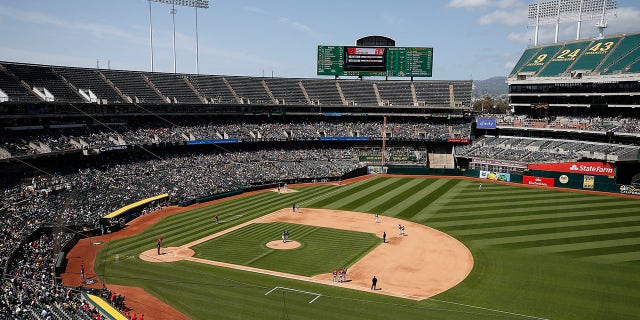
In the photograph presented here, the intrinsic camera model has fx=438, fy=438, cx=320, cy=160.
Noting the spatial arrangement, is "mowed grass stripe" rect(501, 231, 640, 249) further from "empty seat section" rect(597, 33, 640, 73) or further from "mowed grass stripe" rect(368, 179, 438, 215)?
"empty seat section" rect(597, 33, 640, 73)

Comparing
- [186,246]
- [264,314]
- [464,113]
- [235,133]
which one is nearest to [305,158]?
[235,133]

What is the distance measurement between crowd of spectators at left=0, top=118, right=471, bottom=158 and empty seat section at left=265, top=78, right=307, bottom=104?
3.62 meters

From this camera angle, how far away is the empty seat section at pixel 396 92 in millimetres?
75938

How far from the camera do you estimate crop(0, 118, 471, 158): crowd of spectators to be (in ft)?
147

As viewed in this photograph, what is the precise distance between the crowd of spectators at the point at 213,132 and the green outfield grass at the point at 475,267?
1566 centimetres

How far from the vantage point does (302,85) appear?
3113 inches

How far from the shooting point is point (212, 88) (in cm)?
6988

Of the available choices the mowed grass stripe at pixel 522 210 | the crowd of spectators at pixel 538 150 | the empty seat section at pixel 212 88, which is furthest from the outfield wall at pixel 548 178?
the empty seat section at pixel 212 88

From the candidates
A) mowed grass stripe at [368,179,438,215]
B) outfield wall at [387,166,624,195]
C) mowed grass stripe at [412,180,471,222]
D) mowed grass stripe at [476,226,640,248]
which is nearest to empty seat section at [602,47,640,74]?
outfield wall at [387,166,624,195]

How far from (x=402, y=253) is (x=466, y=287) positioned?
671cm

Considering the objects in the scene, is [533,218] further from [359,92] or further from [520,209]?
[359,92]

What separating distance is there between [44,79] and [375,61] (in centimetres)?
4972

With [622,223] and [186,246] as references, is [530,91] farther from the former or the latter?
[186,246]

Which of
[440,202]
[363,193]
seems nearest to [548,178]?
[440,202]
